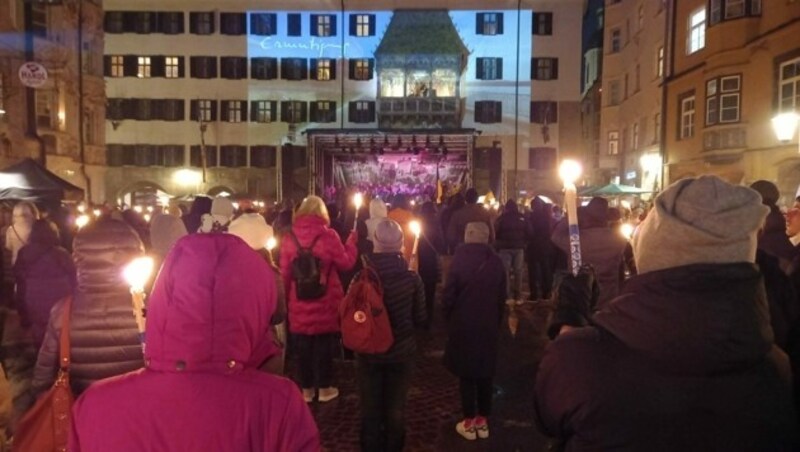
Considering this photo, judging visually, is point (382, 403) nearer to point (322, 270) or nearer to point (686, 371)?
point (322, 270)

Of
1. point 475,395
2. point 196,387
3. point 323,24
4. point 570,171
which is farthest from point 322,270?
point 323,24

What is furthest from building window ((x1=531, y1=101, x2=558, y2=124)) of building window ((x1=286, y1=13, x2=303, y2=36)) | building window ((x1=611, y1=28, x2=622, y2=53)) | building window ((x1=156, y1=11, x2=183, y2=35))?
building window ((x1=156, y1=11, x2=183, y2=35))

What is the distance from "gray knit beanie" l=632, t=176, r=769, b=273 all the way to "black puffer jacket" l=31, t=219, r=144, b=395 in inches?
115

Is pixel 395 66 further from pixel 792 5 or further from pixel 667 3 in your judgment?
pixel 792 5

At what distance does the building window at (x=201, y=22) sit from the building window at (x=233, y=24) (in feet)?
2.21

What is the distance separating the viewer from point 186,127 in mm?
41375

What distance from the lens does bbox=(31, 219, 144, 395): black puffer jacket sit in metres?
3.50

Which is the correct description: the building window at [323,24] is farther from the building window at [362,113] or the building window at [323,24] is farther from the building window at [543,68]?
the building window at [543,68]

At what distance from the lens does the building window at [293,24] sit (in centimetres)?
4062

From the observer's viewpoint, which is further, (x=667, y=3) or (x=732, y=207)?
(x=667, y=3)

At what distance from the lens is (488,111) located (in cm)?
4056

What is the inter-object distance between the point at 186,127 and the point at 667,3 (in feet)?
98.4

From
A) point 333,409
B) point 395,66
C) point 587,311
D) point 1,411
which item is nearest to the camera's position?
point 587,311

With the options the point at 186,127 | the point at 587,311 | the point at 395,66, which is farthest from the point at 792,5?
the point at 186,127
